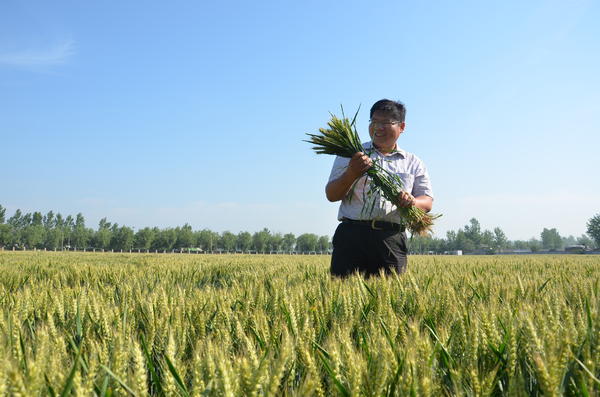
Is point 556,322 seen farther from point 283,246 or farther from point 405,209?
point 283,246

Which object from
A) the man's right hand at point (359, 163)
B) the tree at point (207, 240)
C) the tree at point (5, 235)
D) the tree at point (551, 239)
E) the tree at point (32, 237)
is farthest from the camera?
the tree at point (551, 239)

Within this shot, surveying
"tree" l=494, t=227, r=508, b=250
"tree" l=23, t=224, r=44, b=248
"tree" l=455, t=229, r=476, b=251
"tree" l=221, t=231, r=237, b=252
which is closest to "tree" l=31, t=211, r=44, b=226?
"tree" l=23, t=224, r=44, b=248

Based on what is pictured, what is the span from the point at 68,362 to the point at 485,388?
1102 mm

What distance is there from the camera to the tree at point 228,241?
9275cm

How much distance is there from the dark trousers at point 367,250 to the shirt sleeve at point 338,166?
1.44 ft

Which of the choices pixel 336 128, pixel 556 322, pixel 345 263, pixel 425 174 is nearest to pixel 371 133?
pixel 336 128

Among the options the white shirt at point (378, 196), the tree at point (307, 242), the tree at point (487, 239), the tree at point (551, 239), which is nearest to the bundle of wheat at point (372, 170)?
the white shirt at point (378, 196)

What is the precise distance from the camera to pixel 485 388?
91 cm

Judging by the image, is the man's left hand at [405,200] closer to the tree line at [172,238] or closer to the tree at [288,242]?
the tree line at [172,238]

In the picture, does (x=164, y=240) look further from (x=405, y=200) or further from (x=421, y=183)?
(x=405, y=200)

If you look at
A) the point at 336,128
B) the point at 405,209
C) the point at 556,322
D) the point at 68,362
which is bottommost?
the point at 68,362

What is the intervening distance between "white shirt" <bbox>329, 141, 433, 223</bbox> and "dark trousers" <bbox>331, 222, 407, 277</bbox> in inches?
4.8

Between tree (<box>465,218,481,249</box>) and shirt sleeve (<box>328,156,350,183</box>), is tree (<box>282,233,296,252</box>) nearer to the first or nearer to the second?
tree (<box>465,218,481,249</box>)

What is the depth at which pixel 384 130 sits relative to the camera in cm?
346
